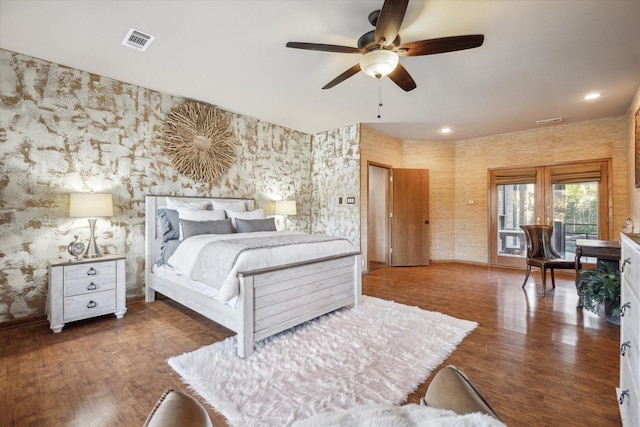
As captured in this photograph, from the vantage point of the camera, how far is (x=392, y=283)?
4.53 metres

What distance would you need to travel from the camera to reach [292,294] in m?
2.60

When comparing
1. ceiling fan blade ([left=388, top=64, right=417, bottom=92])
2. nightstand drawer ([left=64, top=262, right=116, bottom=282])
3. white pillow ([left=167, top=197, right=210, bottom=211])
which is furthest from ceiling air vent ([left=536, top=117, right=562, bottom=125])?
nightstand drawer ([left=64, top=262, right=116, bottom=282])

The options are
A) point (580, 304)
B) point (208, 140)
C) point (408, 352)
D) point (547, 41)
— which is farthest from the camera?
point (208, 140)

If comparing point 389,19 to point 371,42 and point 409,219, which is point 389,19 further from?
point 409,219

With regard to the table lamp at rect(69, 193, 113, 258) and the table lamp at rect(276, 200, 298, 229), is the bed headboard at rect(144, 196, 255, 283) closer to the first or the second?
the table lamp at rect(69, 193, 113, 258)

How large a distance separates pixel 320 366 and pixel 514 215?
5.50 metres

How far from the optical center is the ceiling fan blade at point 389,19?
5.73 ft

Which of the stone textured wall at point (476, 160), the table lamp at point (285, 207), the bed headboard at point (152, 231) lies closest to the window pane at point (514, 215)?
the stone textured wall at point (476, 160)

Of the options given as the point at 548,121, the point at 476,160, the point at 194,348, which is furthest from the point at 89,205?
the point at 548,121

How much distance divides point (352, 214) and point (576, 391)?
149 inches

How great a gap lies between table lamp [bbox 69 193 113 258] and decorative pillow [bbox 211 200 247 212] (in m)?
1.32

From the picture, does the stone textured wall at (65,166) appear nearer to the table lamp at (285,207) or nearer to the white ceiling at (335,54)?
the white ceiling at (335,54)

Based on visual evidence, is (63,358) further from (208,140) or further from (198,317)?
(208,140)

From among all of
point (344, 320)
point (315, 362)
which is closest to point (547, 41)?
point (344, 320)
